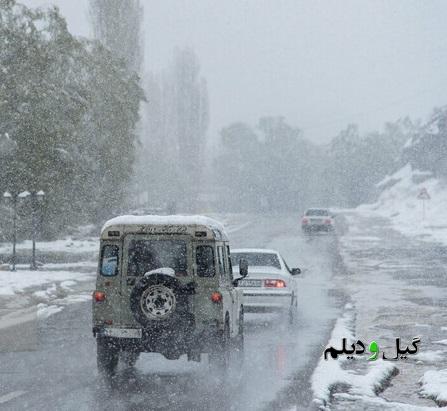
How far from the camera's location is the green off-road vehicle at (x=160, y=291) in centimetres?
1009

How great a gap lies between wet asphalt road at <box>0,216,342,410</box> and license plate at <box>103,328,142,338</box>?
0.55m

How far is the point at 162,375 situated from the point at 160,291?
1.26 metres

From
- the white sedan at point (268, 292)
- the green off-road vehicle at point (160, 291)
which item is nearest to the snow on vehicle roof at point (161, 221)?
the green off-road vehicle at point (160, 291)

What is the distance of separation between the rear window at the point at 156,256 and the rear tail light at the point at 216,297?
0.53 m

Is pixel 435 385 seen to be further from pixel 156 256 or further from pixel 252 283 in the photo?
pixel 252 283

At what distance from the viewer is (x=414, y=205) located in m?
91.4

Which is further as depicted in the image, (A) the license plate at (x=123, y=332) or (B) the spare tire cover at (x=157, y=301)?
(A) the license plate at (x=123, y=332)

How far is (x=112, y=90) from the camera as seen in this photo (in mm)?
46344

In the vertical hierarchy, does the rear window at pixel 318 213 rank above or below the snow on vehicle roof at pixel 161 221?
above

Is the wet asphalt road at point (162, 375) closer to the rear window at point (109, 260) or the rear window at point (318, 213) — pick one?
the rear window at point (109, 260)

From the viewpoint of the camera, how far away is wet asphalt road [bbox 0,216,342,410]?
29.1ft

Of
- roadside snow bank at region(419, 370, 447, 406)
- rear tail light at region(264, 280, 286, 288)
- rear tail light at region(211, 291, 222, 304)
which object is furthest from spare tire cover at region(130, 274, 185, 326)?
rear tail light at region(264, 280, 286, 288)

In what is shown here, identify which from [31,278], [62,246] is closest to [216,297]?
[31,278]

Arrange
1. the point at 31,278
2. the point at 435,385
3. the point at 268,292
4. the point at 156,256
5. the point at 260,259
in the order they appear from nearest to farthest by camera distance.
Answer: the point at 435,385
the point at 156,256
the point at 268,292
the point at 260,259
the point at 31,278
